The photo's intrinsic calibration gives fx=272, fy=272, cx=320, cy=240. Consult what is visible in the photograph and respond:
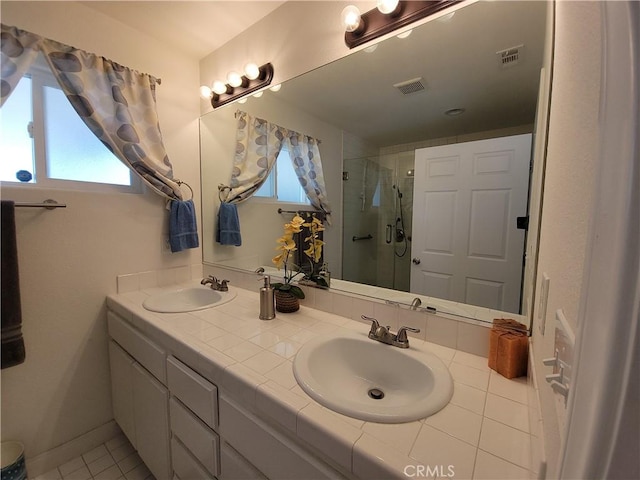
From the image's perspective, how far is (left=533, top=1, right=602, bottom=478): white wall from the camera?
13.0 inches

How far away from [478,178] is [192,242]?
1.69 meters

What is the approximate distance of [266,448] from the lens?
757mm

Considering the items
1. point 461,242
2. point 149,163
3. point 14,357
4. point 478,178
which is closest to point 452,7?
point 478,178

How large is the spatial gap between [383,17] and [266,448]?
1617mm

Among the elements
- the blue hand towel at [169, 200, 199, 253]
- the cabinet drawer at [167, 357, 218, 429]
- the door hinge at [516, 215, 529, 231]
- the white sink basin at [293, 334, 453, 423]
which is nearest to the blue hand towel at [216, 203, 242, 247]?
the blue hand towel at [169, 200, 199, 253]

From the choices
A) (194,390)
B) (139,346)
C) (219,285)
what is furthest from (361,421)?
(219,285)

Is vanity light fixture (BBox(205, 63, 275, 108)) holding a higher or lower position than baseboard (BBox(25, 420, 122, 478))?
higher

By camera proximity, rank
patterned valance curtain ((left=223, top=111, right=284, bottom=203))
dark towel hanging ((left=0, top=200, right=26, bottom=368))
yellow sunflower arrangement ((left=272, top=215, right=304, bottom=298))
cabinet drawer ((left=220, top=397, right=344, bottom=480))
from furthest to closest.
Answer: patterned valance curtain ((left=223, top=111, right=284, bottom=203)) → yellow sunflower arrangement ((left=272, top=215, right=304, bottom=298)) → dark towel hanging ((left=0, top=200, right=26, bottom=368)) → cabinet drawer ((left=220, top=397, right=344, bottom=480))

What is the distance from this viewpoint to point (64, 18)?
137 centimetres

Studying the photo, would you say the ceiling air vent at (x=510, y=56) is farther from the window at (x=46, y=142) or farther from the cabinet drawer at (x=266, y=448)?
the window at (x=46, y=142)

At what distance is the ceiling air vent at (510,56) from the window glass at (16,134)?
84.4 inches

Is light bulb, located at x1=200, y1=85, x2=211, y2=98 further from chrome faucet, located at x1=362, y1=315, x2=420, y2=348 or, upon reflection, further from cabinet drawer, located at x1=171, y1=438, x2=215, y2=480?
cabinet drawer, located at x1=171, y1=438, x2=215, y2=480

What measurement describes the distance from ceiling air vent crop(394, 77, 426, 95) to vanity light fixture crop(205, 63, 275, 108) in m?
0.76

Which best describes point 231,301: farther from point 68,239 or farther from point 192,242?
point 68,239
